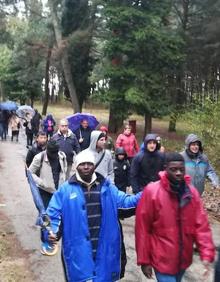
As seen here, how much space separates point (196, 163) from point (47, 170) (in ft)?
7.75

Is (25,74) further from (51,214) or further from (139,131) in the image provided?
(51,214)

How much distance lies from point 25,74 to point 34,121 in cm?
2774

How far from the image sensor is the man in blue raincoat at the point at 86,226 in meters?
4.95

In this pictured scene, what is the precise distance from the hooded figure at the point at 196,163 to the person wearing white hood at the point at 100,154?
1.36 m

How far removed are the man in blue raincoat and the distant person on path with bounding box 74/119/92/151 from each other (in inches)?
374

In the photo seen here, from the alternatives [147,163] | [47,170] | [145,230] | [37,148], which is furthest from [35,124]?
[145,230]

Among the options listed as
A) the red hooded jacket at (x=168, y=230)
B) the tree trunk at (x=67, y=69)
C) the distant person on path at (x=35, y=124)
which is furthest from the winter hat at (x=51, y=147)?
the tree trunk at (x=67, y=69)

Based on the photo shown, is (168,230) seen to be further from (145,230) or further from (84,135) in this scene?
(84,135)

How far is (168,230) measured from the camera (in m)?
4.68

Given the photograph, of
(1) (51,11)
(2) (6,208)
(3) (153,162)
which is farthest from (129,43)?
(3) (153,162)

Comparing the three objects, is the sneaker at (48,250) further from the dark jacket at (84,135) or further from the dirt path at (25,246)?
the dark jacket at (84,135)

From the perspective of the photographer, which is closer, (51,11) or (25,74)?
(51,11)

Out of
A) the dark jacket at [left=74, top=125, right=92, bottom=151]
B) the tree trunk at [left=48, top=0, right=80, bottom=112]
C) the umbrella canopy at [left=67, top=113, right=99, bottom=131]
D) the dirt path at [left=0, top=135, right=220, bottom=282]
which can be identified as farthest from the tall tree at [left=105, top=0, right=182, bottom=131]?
the dirt path at [left=0, top=135, right=220, bottom=282]

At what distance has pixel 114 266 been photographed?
5043 mm
